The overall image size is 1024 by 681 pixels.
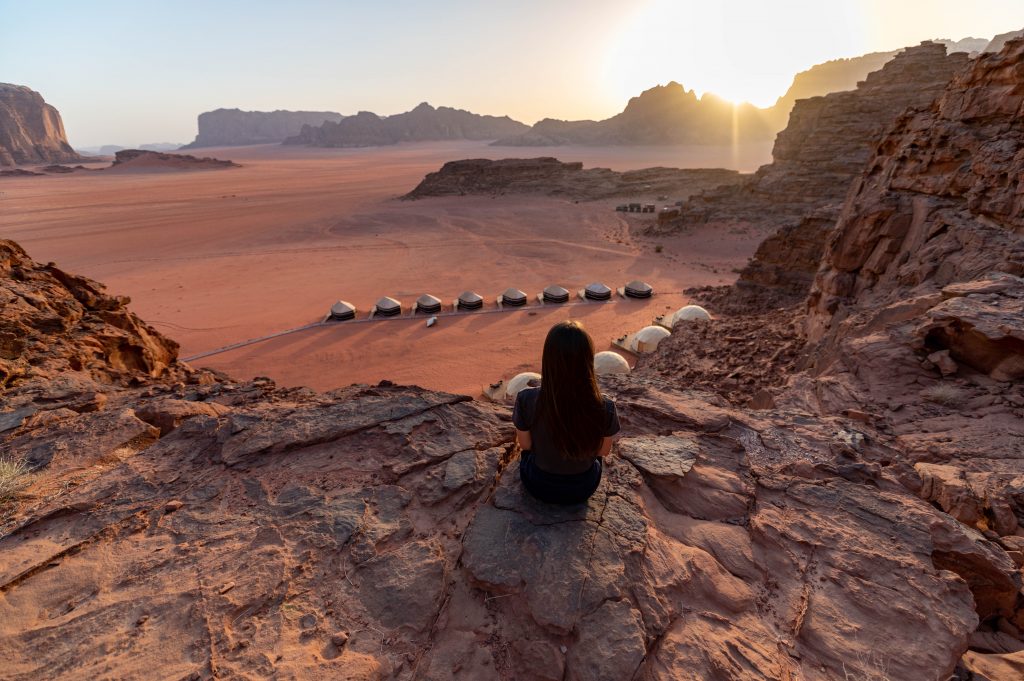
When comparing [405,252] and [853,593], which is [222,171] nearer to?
[405,252]

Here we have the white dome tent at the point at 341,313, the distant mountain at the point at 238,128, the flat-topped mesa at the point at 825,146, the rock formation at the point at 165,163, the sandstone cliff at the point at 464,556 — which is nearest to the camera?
the sandstone cliff at the point at 464,556

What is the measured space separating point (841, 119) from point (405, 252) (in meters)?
27.0

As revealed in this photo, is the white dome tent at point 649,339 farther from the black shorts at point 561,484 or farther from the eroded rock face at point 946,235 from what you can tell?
the black shorts at point 561,484

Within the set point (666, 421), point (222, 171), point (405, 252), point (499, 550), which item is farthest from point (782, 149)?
point (222, 171)

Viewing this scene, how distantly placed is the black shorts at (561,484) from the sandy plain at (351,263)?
780 centimetres

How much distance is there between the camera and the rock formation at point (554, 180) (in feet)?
134

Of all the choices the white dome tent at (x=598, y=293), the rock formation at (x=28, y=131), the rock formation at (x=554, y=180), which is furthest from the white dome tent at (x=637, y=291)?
the rock formation at (x=28, y=131)

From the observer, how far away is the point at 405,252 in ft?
82.5

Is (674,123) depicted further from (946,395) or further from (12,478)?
(12,478)

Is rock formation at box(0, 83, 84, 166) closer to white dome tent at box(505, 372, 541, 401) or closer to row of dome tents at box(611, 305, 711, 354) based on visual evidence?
white dome tent at box(505, 372, 541, 401)

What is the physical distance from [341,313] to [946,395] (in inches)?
575

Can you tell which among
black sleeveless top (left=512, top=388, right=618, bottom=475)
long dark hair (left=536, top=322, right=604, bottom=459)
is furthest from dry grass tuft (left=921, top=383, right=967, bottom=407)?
long dark hair (left=536, top=322, right=604, bottom=459)

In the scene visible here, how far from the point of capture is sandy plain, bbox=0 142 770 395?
12781 mm

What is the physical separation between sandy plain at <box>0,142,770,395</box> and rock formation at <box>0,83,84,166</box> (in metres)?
42.1
